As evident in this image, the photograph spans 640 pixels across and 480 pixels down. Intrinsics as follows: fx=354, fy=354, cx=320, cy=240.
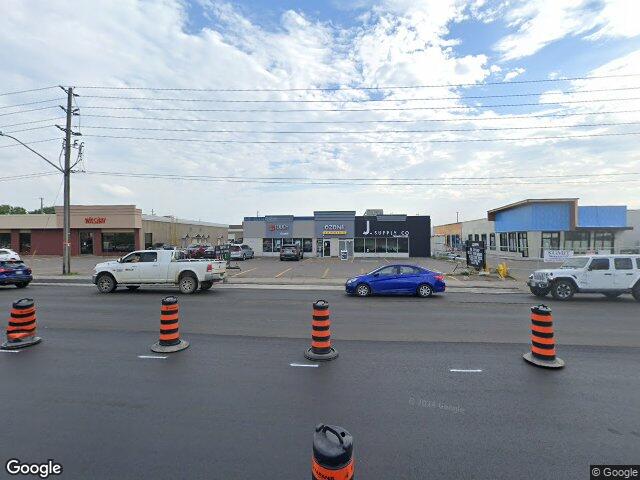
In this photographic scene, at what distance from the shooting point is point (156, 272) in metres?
15.5

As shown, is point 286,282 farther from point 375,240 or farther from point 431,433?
point 375,240

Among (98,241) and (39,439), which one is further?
(98,241)

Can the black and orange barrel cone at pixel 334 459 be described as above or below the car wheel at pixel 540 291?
above

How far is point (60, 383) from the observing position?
17.9ft

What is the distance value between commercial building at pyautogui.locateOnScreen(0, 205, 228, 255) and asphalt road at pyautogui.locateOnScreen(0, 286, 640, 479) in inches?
1486

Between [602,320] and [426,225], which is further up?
[426,225]

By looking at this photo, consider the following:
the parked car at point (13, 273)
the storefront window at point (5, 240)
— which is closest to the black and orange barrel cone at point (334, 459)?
the parked car at point (13, 273)

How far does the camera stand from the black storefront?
4306 cm

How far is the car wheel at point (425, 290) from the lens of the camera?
14.7 m

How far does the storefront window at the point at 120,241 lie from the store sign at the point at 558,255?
4244 centimetres

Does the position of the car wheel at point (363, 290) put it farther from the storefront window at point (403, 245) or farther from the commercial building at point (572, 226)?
the storefront window at point (403, 245)

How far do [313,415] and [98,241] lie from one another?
156ft

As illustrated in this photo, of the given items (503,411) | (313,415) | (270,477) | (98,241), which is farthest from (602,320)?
(98,241)

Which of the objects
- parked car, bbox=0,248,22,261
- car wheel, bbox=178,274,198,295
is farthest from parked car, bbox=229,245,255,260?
car wheel, bbox=178,274,198,295
